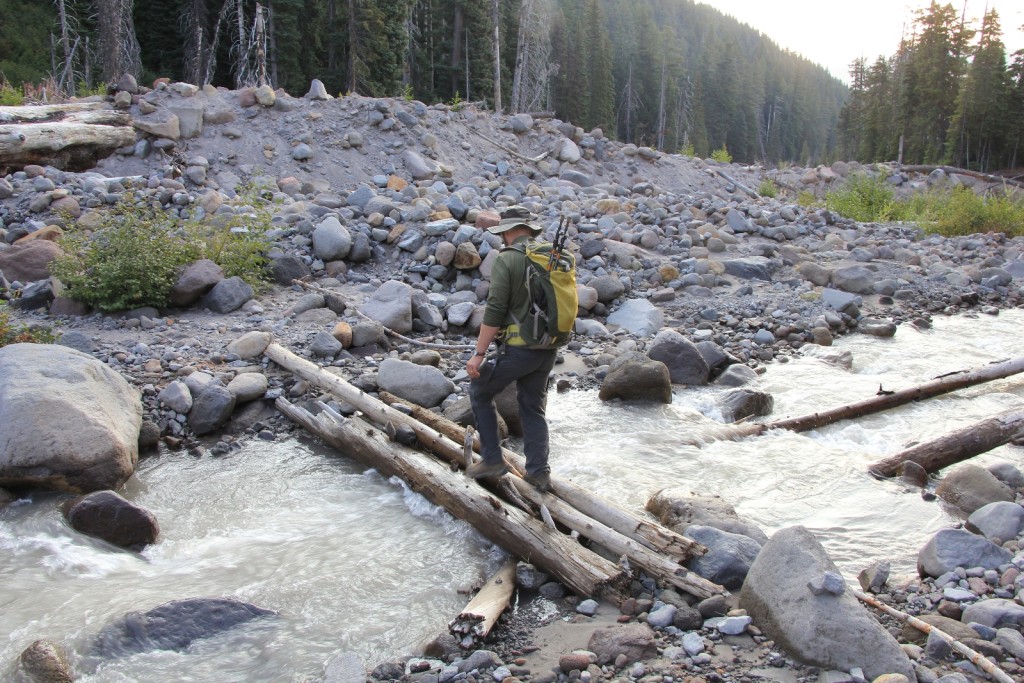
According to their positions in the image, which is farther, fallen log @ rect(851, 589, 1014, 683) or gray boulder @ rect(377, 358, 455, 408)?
gray boulder @ rect(377, 358, 455, 408)

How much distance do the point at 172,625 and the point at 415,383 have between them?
3.89m

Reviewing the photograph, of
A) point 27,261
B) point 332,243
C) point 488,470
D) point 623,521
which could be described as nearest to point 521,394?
point 488,470

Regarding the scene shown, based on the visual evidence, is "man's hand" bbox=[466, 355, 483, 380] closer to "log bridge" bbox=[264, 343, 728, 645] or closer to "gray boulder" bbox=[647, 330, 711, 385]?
"log bridge" bbox=[264, 343, 728, 645]

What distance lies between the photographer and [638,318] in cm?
1119

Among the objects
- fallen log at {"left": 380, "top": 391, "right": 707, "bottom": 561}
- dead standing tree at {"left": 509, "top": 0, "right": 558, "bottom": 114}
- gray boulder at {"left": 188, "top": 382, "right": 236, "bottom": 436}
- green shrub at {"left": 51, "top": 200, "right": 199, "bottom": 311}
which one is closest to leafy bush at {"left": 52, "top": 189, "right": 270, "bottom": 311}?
green shrub at {"left": 51, "top": 200, "right": 199, "bottom": 311}

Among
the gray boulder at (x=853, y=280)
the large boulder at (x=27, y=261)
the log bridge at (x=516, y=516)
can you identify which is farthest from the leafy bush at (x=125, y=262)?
the gray boulder at (x=853, y=280)

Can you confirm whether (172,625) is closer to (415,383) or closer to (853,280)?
(415,383)

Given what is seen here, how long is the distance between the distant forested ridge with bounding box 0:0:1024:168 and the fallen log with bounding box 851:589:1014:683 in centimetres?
2189

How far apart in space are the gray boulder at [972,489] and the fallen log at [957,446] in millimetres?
548

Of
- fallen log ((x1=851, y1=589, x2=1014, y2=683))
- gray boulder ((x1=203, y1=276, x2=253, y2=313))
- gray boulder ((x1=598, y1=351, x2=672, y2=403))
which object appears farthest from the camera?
gray boulder ((x1=203, y1=276, x2=253, y2=313))

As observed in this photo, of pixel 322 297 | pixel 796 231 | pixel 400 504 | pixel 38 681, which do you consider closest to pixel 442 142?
pixel 796 231

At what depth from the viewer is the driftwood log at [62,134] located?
14.8m

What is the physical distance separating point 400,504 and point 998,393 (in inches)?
280

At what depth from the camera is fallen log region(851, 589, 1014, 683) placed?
356cm
